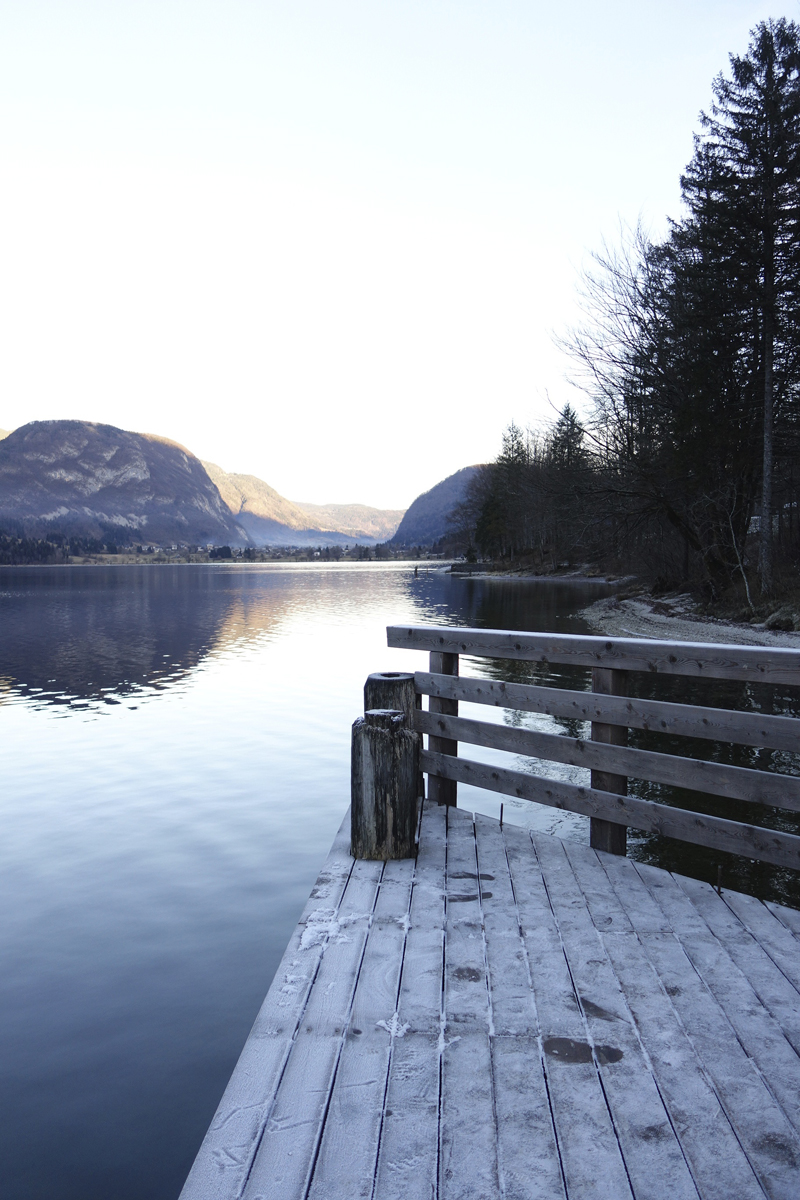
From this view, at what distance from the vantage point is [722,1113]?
2.59 metres

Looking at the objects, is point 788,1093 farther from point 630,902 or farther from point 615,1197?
point 630,902

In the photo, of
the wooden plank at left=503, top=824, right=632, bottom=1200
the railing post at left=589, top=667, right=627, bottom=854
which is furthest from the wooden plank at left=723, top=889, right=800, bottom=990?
the wooden plank at left=503, top=824, right=632, bottom=1200

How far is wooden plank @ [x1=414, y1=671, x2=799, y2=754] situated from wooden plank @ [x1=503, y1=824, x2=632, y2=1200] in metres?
1.31

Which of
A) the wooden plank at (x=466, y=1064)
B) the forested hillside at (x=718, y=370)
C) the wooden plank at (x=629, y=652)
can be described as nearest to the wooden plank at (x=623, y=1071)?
the wooden plank at (x=466, y=1064)

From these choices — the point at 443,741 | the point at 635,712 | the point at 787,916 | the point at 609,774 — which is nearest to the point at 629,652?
the point at 635,712

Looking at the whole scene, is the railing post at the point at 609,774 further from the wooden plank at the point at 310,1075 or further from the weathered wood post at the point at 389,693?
the wooden plank at the point at 310,1075

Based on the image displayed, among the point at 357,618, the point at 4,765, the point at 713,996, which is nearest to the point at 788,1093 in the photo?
the point at 713,996

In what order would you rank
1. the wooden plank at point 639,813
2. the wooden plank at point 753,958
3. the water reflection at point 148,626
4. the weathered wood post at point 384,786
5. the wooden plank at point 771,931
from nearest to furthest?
1. the wooden plank at point 753,958
2. the wooden plank at point 771,931
3. the wooden plank at point 639,813
4. the weathered wood post at point 384,786
5. the water reflection at point 148,626

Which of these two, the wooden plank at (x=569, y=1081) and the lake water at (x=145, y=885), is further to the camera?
the lake water at (x=145, y=885)

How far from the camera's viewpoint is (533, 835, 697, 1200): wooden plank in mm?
2316

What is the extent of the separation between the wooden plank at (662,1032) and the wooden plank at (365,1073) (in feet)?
3.26

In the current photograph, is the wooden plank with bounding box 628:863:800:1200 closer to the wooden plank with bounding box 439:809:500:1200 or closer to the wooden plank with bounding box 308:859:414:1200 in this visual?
the wooden plank with bounding box 439:809:500:1200

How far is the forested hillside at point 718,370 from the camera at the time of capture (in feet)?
80.9

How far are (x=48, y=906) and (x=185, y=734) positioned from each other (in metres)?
6.69
